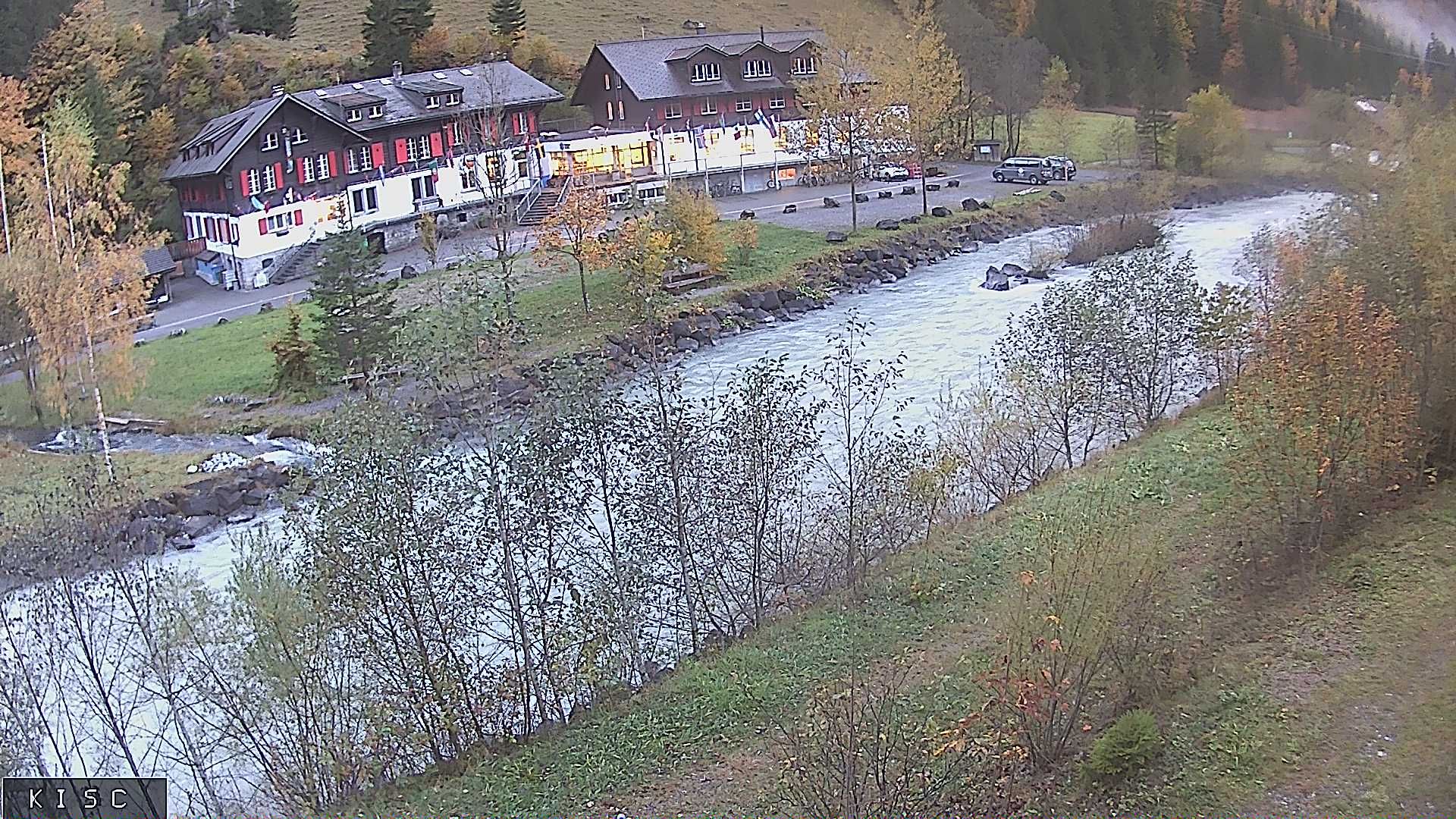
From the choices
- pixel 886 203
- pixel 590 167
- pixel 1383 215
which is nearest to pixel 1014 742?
pixel 1383 215

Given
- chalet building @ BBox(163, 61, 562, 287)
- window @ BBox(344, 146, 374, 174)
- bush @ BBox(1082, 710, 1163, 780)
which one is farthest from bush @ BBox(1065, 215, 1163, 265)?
bush @ BBox(1082, 710, 1163, 780)

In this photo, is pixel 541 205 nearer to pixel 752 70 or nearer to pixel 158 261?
pixel 158 261

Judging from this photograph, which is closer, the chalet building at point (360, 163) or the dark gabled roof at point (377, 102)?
the chalet building at point (360, 163)

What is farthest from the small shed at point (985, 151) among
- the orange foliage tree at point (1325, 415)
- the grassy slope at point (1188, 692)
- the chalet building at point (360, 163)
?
the orange foliage tree at point (1325, 415)

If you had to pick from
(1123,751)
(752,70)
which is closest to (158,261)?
(752,70)

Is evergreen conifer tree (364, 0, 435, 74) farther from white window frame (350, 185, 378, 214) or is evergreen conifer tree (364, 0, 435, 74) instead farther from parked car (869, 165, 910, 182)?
parked car (869, 165, 910, 182)

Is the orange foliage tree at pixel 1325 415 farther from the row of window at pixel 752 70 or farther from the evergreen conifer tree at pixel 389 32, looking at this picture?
the evergreen conifer tree at pixel 389 32

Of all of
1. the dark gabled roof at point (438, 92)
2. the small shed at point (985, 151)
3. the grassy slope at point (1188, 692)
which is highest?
the dark gabled roof at point (438, 92)
